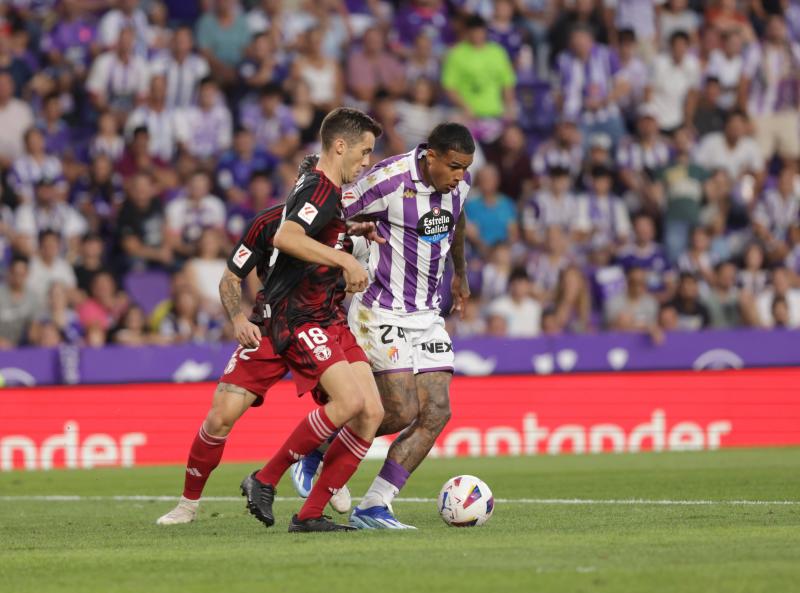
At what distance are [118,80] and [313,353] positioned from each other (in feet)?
40.1

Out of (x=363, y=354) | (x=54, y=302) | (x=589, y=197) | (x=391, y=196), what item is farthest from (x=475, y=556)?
(x=589, y=197)

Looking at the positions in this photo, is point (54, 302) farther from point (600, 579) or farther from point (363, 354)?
point (600, 579)

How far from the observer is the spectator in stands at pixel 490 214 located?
778 inches

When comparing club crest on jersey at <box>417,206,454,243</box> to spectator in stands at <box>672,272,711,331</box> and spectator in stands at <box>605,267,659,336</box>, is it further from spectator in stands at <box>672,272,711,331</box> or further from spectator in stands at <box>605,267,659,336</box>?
spectator in stands at <box>672,272,711,331</box>

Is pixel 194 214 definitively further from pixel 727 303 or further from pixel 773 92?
pixel 773 92

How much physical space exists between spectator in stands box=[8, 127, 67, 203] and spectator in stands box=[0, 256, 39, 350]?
4.65 feet

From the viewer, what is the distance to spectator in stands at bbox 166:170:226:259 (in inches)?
737

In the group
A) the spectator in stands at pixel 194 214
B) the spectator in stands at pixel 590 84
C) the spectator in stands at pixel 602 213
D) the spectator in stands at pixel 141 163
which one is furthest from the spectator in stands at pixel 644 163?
the spectator in stands at pixel 141 163

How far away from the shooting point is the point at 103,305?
58.2 feet

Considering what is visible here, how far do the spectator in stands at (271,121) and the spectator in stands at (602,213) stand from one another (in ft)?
13.1

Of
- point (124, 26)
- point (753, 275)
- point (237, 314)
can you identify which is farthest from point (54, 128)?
point (237, 314)

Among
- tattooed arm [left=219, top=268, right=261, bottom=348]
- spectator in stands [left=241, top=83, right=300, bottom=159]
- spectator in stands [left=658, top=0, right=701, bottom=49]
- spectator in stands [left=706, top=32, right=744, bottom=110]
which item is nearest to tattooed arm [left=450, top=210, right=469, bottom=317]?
tattooed arm [left=219, top=268, right=261, bottom=348]

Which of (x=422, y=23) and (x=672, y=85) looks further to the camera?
(x=672, y=85)

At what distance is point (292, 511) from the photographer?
1049 cm
